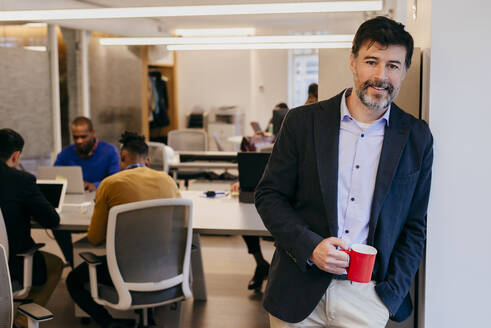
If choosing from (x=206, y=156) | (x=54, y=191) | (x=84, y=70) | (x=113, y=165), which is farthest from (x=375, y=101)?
(x=84, y=70)

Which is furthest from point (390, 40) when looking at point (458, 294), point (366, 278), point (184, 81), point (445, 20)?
point (184, 81)

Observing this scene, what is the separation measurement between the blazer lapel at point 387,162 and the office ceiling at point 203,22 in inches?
260

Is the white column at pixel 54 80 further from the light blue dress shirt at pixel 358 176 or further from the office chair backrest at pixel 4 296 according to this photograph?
the light blue dress shirt at pixel 358 176

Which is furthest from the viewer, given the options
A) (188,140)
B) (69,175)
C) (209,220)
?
(188,140)

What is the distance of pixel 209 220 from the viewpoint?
12.2ft

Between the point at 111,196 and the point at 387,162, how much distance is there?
195 cm

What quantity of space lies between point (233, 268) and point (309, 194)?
3.45m

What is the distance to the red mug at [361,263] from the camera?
1.66 meters

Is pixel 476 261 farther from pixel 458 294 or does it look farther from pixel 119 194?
pixel 119 194

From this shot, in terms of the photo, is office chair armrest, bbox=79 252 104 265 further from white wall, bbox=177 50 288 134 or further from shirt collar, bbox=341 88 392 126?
white wall, bbox=177 50 288 134

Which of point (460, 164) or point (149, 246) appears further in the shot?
point (149, 246)

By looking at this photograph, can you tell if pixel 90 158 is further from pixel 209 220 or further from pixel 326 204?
pixel 326 204

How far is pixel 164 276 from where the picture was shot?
3.11 meters

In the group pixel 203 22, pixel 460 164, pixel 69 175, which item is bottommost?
pixel 69 175
